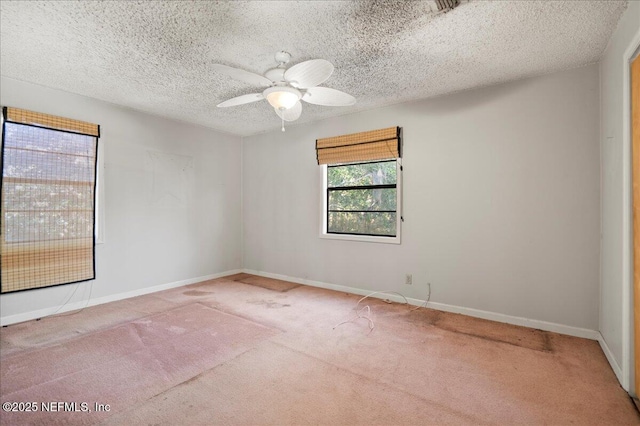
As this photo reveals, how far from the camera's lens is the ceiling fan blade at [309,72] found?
2.10 metres

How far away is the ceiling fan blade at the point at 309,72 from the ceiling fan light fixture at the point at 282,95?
0.09 meters

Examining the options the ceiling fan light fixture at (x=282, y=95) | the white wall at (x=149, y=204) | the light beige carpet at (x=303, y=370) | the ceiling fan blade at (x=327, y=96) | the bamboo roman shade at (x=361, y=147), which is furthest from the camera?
the bamboo roman shade at (x=361, y=147)

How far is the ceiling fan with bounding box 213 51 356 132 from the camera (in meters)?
2.20

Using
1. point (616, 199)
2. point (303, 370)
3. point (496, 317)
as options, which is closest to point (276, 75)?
point (303, 370)

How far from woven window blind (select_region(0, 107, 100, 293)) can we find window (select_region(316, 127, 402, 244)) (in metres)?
3.02

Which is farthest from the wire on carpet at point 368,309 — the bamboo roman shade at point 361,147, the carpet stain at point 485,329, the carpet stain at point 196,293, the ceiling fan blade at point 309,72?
the ceiling fan blade at point 309,72

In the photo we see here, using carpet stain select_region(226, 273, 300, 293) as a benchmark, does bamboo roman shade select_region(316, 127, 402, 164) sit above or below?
above

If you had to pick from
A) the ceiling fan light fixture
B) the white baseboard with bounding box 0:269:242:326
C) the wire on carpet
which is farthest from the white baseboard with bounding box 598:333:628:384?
the white baseboard with bounding box 0:269:242:326

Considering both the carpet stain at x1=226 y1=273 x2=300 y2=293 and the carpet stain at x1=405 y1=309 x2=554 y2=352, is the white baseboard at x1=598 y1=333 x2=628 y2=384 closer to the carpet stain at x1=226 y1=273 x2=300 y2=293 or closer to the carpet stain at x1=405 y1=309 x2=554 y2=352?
the carpet stain at x1=405 y1=309 x2=554 y2=352

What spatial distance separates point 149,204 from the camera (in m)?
4.34

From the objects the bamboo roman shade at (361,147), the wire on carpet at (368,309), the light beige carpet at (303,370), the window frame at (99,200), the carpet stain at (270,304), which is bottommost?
the light beige carpet at (303,370)

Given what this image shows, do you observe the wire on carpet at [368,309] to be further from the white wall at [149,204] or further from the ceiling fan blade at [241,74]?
the white wall at [149,204]

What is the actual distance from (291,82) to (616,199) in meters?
2.66

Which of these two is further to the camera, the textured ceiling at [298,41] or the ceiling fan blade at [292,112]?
the ceiling fan blade at [292,112]
